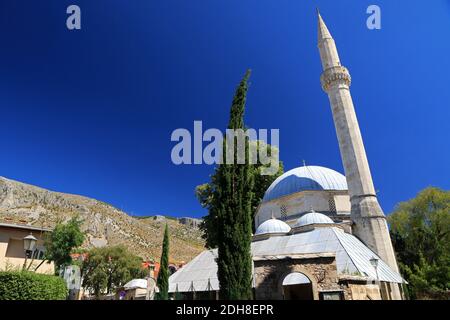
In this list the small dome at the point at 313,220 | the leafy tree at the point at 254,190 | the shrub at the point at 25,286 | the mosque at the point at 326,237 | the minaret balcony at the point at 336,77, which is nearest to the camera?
the shrub at the point at 25,286

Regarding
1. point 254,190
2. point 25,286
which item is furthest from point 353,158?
→ point 25,286

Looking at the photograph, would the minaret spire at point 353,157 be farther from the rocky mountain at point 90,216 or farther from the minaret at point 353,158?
the rocky mountain at point 90,216

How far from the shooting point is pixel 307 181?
69.4ft

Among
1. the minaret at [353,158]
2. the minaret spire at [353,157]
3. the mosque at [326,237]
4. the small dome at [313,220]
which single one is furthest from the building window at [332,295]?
the minaret at [353,158]

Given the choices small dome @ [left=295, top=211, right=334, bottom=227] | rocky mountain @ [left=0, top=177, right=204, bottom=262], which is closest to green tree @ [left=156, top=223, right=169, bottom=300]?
small dome @ [left=295, top=211, right=334, bottom=227]

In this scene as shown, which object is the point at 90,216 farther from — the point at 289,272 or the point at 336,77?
the point at 289,272

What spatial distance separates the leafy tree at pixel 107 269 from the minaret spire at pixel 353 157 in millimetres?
33367

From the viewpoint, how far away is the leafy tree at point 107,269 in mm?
38812

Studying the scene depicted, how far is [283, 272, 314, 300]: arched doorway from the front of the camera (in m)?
14.6

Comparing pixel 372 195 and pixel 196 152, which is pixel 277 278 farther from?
pixel 372 195

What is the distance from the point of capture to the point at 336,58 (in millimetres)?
23453

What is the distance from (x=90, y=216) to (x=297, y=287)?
3090 inches

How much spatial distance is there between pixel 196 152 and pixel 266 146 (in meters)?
18.9
